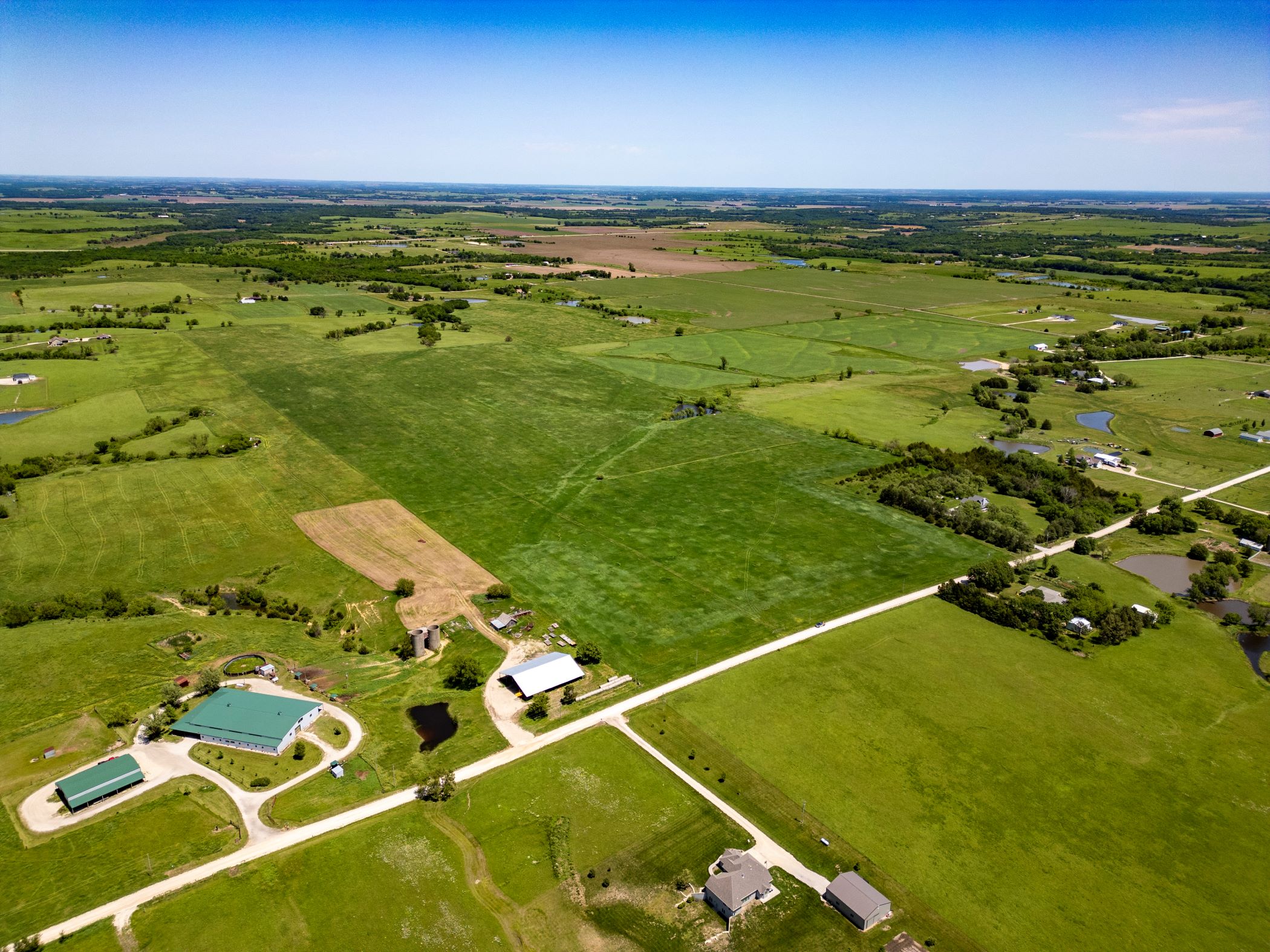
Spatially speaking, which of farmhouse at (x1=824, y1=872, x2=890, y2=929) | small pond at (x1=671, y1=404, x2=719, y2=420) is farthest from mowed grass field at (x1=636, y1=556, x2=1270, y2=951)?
small pond at (x1=671, y1=404, x2=719, y2=420)

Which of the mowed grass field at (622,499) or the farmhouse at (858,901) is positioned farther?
the mowed grass field at (622,499)

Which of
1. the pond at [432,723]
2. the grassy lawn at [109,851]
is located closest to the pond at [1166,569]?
the pond at [432,723]

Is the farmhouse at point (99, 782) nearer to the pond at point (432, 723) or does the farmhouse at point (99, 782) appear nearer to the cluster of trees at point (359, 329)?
the pond at point (432, 723)

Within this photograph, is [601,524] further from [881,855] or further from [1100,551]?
[1100,551]

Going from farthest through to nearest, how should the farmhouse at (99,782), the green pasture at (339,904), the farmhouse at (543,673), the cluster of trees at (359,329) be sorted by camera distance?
the cluster of trees at (359,329)
the farmhouse at (543,673)
the farmhouse at (99,782)
the green pasture at (339,904)

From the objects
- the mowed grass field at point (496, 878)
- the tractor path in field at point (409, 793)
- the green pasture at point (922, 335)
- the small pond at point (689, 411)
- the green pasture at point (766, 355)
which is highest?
the green pasture at point (922, 335)

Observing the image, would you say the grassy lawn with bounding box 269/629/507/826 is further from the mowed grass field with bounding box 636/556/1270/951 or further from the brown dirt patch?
the mowed grass field with bounding box 636/556/1270/951

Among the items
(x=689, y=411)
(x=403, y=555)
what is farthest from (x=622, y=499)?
(x=689, y=411)
